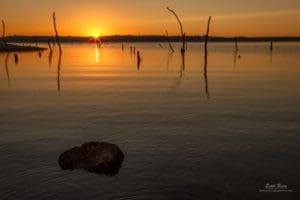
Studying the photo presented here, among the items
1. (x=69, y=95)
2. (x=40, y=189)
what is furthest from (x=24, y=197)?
(x=69, y=95)

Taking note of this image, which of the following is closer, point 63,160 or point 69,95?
point 63,160

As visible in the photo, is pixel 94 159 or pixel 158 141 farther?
pixel 158 141

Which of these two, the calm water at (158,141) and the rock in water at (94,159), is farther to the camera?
the rock in water at (94,159)

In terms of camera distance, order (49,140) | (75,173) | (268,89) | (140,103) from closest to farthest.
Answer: (75,173)
(49,140)
(140,103)
(268,89)

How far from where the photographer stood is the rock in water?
13.7m

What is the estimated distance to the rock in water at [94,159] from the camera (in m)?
13.7

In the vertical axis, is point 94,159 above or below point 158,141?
above

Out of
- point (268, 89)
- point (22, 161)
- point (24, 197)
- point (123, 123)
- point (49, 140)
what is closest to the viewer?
point (24, 197)

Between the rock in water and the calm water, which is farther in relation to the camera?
the rock in water

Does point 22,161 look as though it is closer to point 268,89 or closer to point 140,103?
point 140,103

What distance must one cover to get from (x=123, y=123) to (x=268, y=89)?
18.2 metres

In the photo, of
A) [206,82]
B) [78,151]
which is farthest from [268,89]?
[78,151]

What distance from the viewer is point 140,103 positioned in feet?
93.0

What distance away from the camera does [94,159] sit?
45.1ft
